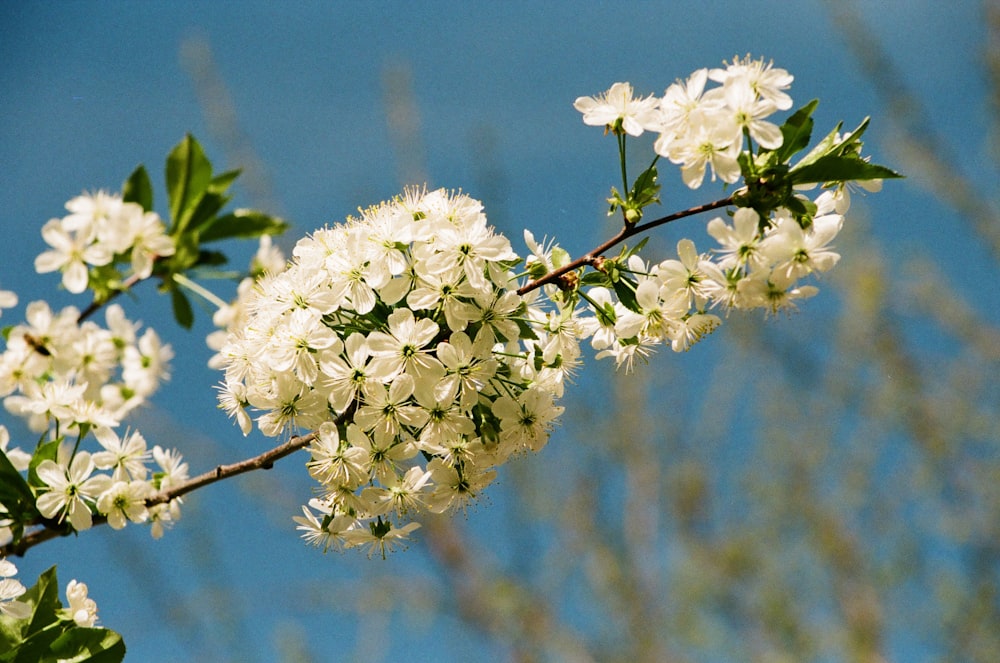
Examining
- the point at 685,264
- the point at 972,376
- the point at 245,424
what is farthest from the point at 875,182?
the point at 972,376

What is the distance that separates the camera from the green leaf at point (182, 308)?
6.40ft

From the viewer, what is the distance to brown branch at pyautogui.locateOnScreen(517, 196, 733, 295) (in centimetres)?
111

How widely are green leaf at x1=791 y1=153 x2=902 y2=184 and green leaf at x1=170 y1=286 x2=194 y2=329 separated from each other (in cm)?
142

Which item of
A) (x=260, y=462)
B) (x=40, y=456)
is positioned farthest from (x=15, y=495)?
(x=260, y=462)

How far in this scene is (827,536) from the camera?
6.55 m

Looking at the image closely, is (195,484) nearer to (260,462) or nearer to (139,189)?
(260,462)

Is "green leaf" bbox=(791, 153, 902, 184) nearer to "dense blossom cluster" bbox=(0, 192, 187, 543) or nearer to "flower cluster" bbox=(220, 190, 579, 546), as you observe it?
"flower cluster" bbox=(220, 190, 579, 546)

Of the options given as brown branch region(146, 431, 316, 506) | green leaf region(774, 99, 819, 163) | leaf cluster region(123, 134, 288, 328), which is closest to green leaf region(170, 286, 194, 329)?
leaf cluster region(123, 134, 288, 328)

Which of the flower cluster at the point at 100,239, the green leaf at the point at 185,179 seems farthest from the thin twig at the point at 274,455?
the green leaf at the point at 185,179

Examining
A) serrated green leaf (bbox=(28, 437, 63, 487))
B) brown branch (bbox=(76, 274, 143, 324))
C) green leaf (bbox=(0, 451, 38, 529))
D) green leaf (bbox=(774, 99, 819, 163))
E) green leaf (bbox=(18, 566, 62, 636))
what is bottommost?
green leaf (bbox=(18, 566, 62, 636))

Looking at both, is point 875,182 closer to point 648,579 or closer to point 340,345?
point 340,345

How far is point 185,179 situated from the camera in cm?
184

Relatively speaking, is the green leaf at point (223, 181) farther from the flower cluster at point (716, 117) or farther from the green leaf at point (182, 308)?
the flower cluster at point (716, 117)

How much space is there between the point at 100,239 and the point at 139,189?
155 millimetres
